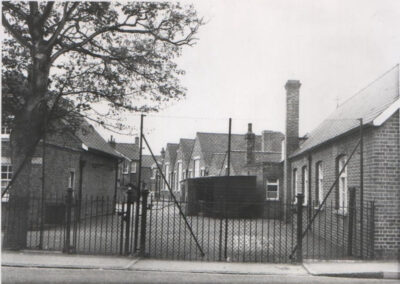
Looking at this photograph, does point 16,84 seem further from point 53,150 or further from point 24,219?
point 53,150

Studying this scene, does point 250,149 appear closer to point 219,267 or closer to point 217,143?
point 217,143

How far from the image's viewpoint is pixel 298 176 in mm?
20594

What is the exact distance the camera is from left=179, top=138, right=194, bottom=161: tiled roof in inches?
1779

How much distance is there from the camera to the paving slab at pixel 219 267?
902cm

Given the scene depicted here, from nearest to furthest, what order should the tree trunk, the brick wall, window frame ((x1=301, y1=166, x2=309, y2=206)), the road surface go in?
the road surface < the brick wall < the tree trunk < window frame ((x1=301, y1=166, x2=309, y2=206))

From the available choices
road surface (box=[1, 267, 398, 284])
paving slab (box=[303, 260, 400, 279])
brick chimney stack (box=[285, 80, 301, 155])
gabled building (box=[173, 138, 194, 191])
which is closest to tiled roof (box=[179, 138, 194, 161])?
gabled building (box=[173, 138, 194, 191])

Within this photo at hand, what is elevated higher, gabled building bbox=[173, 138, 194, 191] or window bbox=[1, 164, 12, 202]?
gabled building bbox=[173, 138, 194, 191]

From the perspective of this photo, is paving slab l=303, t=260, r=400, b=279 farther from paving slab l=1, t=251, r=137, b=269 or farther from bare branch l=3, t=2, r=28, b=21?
bare branch l=3, t=2, r=28, b=21

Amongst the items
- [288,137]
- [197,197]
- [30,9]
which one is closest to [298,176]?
[288,137]

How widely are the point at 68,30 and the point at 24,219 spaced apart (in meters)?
5.21

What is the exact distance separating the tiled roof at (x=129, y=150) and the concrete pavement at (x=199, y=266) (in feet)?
168

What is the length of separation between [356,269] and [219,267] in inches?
115

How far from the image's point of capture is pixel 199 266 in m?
9.46

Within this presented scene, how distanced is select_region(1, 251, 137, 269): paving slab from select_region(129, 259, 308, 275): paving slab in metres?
0.44
